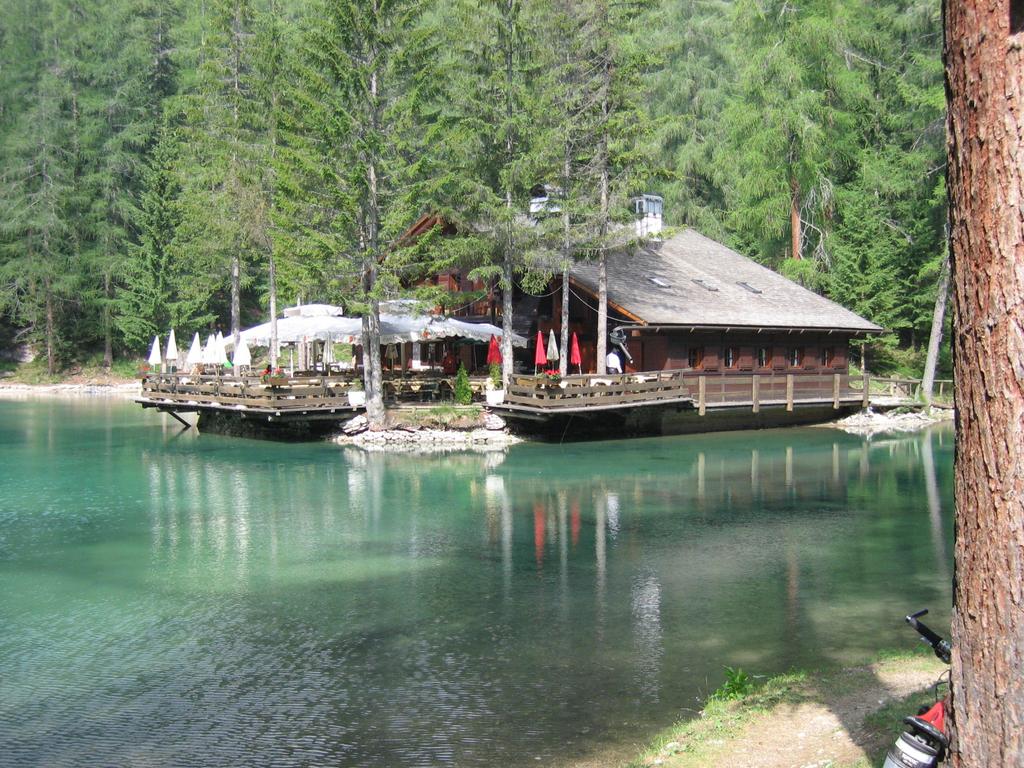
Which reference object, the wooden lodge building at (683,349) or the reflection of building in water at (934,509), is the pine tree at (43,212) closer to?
the wooden lodge building at (683,349)

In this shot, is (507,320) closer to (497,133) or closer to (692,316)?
(497,133)

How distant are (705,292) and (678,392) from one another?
6.20m

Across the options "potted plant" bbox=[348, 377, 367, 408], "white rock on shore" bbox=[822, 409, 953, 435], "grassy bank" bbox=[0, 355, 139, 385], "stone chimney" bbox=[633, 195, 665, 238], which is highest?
"stone chimney" bbox=[633, 195, 665, 238]

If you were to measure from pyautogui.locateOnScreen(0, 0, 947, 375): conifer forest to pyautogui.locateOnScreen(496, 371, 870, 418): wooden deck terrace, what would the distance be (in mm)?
3791

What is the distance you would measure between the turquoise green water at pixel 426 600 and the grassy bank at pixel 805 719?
68 centimetres

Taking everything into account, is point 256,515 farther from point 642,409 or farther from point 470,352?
point 470,352

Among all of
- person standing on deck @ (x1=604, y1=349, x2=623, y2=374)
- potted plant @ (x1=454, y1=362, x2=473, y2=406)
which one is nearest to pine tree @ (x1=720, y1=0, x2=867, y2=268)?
person standing on deck @ (x1=604, y1=349, x2=623, y2=374)

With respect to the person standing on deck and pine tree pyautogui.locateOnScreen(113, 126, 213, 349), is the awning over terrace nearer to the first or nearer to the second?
the person standing on deck

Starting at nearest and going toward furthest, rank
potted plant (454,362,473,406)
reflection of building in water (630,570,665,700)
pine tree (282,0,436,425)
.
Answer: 1. reflection of building in water (630,570,665,700)
2. pine tree (282,0,436,425)
3. potted plant (454,362,473,406)

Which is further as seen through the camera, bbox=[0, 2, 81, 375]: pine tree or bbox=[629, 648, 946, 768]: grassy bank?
bbox=[0, 2, 81, 375]: pine tree

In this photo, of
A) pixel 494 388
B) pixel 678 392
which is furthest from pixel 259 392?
pixel 678 392

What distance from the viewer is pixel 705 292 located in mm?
33375

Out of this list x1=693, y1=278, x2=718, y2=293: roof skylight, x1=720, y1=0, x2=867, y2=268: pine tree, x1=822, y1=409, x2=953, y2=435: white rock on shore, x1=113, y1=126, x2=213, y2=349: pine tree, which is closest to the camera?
x1=822, y1=409, x2=953, y2=435: white rock on shore

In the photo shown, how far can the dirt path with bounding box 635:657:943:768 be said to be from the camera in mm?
5969
